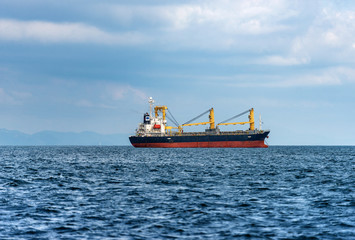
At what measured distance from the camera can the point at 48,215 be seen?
1909 centimetres

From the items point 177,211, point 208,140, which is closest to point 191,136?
point 208,140

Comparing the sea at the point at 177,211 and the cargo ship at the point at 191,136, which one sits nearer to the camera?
the sea at the point at 177,211

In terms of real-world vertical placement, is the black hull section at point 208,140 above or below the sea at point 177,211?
above

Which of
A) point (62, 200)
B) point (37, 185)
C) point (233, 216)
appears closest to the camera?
point (233, 216)

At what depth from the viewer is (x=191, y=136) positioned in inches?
5458

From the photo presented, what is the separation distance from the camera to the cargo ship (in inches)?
5246

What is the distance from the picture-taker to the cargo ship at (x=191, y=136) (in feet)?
437

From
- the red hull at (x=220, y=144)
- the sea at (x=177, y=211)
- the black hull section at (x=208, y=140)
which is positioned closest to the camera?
the sea at (x=177, y=211)

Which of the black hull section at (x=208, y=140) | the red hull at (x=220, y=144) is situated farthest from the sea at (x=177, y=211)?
the red hull at (x=220, y=144)

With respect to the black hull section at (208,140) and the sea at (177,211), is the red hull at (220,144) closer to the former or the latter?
the black hull section at (208,140)

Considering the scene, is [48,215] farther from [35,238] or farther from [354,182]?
[354,182]

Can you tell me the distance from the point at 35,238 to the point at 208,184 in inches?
758

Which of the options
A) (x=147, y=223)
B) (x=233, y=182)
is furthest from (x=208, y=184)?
(x=147, y=223)

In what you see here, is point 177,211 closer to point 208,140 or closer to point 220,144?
point 220,144
